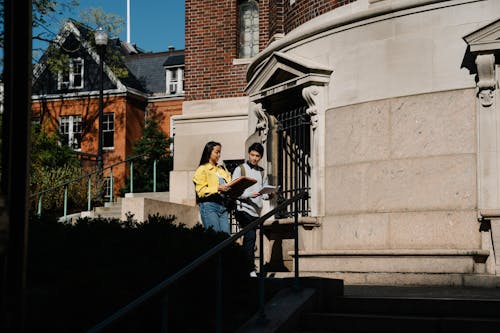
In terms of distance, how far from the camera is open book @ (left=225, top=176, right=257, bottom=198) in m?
9.90

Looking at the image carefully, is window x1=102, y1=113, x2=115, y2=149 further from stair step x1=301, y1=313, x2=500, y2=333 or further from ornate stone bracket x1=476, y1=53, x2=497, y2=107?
stair step x1=301, y1=313, x2=500, y2=333

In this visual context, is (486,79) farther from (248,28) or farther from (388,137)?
(248,28)

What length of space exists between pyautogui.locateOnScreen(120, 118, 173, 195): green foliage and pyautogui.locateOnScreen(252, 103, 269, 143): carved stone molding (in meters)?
15.3

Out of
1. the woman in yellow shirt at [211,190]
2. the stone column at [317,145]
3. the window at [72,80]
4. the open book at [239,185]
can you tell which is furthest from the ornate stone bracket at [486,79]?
the window at [72,80]

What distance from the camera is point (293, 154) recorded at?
14266 millimetres

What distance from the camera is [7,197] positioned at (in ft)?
6.73

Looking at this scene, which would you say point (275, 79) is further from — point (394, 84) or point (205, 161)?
point (205, 161)

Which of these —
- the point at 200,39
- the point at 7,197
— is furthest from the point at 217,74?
the point at 7,197

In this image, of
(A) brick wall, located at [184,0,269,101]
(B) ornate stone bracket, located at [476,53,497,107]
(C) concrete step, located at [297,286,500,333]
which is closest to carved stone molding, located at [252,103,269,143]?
(B) ornate stone bracket, located at [476,53,497,107]

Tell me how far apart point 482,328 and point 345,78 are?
21.3 ft

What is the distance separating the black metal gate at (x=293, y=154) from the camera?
532 inches

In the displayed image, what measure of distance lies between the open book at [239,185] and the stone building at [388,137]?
1.91 metres

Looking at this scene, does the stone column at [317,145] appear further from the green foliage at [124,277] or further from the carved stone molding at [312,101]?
the green foliage at [124,277]

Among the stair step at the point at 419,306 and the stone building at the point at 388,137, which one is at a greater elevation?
the stone building at the point at 388,137
